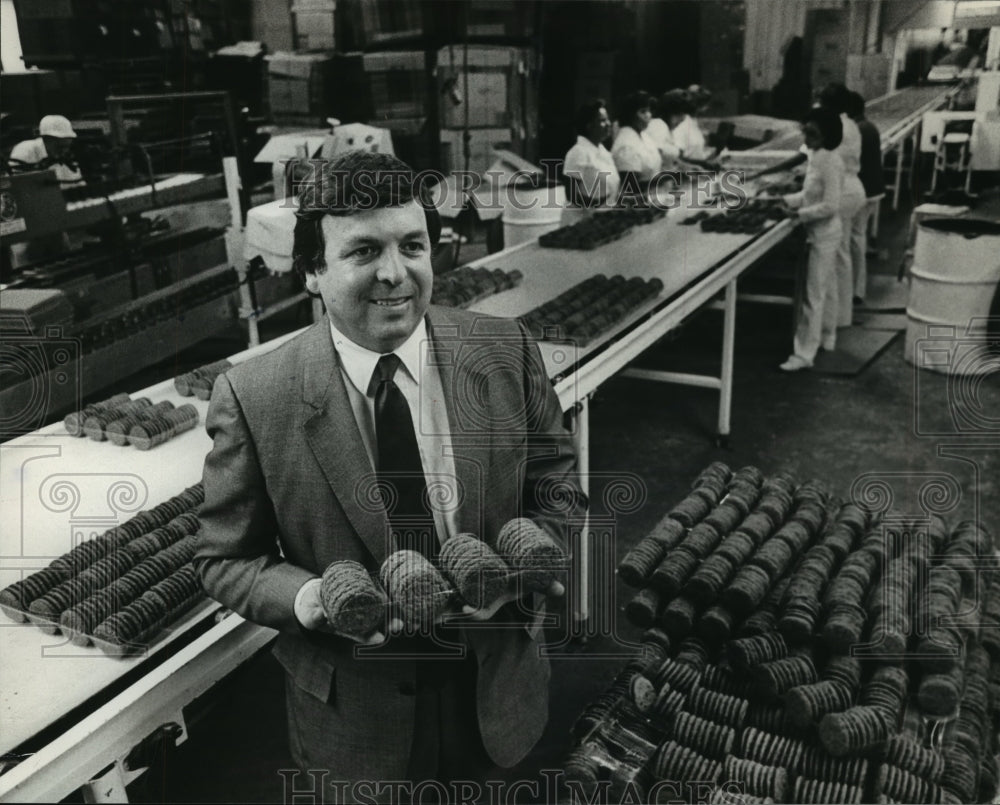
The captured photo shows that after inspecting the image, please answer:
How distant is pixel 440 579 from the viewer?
1.42 metres

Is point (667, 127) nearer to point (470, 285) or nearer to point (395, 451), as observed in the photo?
point (470, 285)

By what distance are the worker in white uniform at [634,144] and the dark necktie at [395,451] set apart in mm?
6084

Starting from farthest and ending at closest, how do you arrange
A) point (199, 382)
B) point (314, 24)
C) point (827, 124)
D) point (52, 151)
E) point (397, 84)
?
1. point (397, 84)
2. point (314, 24)
3. point (827, 124)
4. point (52, 151)
5. point (199, 382)

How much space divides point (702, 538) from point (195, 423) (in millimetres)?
1600

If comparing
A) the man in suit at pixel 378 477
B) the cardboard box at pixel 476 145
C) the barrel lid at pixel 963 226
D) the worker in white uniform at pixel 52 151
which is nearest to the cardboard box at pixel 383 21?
the cardboard box at pixel 476 145

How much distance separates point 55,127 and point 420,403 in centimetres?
444

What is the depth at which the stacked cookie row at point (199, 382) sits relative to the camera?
2.94 metres

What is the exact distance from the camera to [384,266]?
1376 millimetres

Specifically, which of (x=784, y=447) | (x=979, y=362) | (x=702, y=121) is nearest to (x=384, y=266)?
(x=784, y=447)

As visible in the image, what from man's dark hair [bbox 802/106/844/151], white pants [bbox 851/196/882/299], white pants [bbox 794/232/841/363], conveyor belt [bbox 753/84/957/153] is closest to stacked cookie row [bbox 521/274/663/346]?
man's dark hair [bbox 802/106/844/151]

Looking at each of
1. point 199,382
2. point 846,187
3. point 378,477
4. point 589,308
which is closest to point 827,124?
point 846,187

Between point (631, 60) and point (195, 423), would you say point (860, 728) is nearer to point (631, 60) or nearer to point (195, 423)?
point (195, 423)

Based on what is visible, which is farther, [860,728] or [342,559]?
[860,728]

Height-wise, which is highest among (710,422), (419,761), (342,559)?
(342,559)
